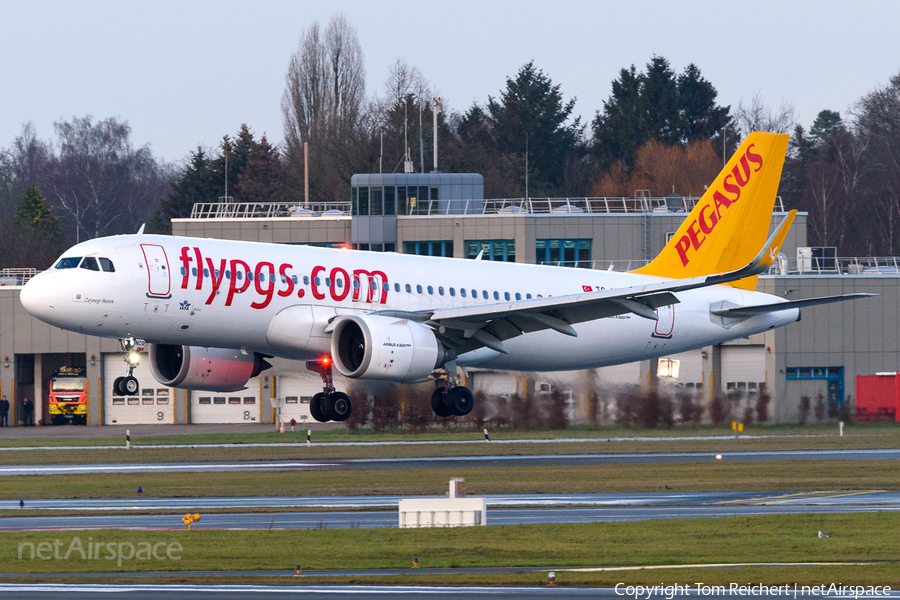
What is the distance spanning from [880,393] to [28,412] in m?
48.3

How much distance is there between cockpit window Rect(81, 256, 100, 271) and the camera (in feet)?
109

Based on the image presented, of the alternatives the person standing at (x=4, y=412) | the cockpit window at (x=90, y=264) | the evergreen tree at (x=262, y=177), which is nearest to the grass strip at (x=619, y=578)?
the cockpit window at (x=90, y=264)

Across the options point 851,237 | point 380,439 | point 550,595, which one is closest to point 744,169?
point 380,439

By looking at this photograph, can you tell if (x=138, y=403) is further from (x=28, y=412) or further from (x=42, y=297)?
(x=42, y=297)

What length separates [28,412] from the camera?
76.2 metres

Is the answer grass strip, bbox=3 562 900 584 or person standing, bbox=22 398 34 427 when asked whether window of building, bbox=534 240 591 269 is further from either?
grass strip, bbox=3 562 900 584

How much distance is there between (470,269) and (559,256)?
37503mm

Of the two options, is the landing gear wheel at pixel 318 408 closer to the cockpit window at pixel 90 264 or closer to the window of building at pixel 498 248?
the cockpit window at pixel 90 264

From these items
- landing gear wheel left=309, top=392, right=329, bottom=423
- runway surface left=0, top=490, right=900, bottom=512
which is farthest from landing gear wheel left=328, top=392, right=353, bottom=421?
runway surface left=0, top=490, right=900, bottom=512

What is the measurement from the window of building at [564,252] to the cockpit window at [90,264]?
45277 millimetres

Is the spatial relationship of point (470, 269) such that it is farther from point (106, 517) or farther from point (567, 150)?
point (567, 150)

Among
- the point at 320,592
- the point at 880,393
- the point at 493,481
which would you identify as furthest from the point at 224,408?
the point at 320,592

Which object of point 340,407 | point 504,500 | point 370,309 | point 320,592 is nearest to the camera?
point 320,592

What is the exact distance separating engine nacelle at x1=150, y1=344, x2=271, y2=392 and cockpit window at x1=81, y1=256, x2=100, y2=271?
16.1 feet
